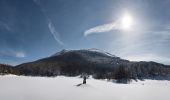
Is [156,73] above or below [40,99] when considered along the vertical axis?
above

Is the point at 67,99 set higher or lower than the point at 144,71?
lower

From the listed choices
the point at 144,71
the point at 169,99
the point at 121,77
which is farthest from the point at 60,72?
the point at 169,99

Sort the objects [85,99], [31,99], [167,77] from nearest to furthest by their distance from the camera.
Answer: [31,99] < [85,99] < [167,77]

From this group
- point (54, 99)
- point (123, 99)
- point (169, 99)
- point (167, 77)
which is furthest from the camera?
point (167, 77)

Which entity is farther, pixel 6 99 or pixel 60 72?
pixel 60 72

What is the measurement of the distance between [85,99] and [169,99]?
47.7ft

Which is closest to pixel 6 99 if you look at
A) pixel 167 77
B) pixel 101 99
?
pixel 101 99

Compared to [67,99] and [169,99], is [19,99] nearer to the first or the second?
[67,99]

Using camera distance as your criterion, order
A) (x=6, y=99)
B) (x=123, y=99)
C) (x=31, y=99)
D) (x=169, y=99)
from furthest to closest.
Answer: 1. (x=169, y=99)
2. (x=123, y=99)
3. (x=31, y=99)
4. (x=6, y=99)

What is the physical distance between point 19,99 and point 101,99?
31.2ft

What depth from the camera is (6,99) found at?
18375 millimetres

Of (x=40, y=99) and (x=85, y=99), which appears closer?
(x=40, y=99)

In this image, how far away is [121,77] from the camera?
10688 centimetres

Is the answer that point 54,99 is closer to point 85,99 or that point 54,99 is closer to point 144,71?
point 85,99
